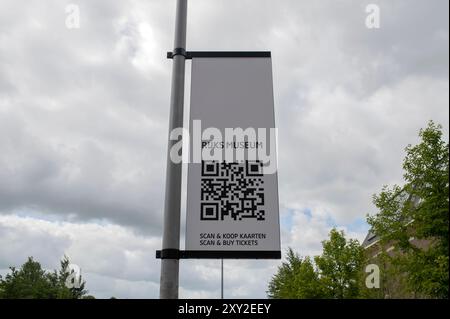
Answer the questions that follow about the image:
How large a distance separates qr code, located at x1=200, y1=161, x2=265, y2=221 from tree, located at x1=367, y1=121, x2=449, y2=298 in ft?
52.0

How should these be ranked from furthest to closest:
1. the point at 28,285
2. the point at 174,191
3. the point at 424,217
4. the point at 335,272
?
the point at 28,285 < the point at 335,272 < the point at 424,217 < the point at 174,191

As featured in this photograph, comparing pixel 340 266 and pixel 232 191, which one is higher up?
pixel 340 266

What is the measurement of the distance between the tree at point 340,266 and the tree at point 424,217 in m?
9.14

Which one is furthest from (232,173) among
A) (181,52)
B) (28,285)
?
(28,285)

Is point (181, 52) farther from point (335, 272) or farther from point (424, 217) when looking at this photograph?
point (335, 272)

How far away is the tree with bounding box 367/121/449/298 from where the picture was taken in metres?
18.6

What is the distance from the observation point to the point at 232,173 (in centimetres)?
465

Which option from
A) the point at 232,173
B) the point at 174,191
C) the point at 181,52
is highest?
the point at 181,52

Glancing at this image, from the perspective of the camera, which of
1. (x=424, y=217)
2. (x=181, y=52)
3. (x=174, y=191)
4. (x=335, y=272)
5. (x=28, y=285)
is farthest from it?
(x=28, y=285)

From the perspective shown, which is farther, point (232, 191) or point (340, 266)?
point (340, 266)

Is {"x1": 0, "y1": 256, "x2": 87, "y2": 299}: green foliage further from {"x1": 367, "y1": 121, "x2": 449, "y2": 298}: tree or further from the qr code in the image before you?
the qr code

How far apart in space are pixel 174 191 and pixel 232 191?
0.62 m
